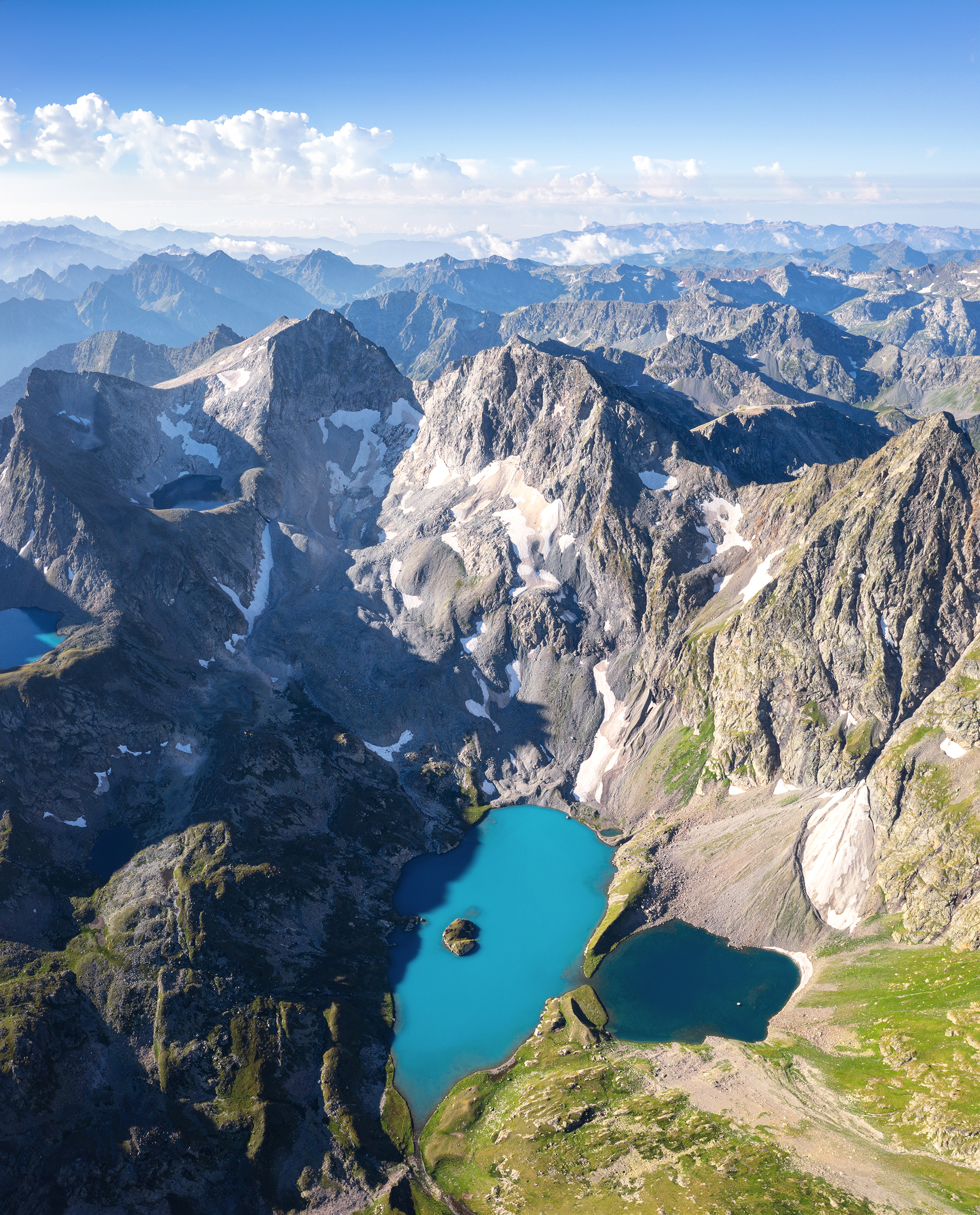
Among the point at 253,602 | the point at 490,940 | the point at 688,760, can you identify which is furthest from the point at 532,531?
the point at 490,940

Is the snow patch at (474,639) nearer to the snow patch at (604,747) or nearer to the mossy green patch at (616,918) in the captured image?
the snow patch at (604,747)

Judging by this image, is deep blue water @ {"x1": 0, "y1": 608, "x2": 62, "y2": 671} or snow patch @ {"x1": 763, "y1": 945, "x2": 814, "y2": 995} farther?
deep blue water @ {"x1": 0, "y1": 608, "x2": 62, "y2": 671}

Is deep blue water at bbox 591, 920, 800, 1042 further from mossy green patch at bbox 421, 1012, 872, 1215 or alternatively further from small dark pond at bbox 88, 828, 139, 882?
small dark pond at bbox 88, 828, 139, 882

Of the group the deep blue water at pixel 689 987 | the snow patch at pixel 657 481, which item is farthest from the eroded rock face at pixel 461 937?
the snow patch at pixel 657 481

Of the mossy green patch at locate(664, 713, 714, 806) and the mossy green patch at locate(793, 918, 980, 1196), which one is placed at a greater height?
the mossy green patch at locate(664, 713, 714, 806)

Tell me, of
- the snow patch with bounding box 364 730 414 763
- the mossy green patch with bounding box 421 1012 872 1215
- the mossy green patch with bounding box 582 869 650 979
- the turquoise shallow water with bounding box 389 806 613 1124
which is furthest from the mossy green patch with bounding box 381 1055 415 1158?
the snow patch with bounding box 364 730 414 763

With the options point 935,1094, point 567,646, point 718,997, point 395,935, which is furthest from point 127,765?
point 935,1094

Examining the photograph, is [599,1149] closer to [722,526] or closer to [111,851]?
[111,851]
